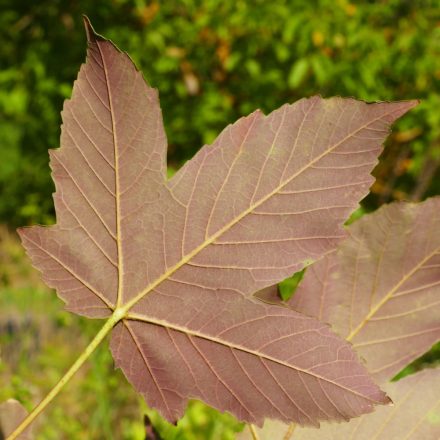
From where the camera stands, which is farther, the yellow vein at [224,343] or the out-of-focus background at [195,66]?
the out-of-focus background at [195,66]

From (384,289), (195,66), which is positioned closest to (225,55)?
(195,66)

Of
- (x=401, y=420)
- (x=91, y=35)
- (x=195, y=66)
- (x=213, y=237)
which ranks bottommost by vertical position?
(x=401, y=420)

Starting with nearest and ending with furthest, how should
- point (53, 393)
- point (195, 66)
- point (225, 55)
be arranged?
point (53, 393) < point (195, 66) < point (225, 55)

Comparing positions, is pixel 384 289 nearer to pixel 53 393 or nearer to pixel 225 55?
pixel 53 393

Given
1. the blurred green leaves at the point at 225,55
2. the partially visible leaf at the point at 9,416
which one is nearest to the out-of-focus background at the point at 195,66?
the blurred green leaves at the point at 225,55

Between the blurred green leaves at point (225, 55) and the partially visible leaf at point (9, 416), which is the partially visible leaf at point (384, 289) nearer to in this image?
the partially visible leaf at point (9, 416)

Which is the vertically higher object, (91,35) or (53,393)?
(91,35)

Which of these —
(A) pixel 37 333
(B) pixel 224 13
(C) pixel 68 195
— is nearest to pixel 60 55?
(B) pixel 224 13
